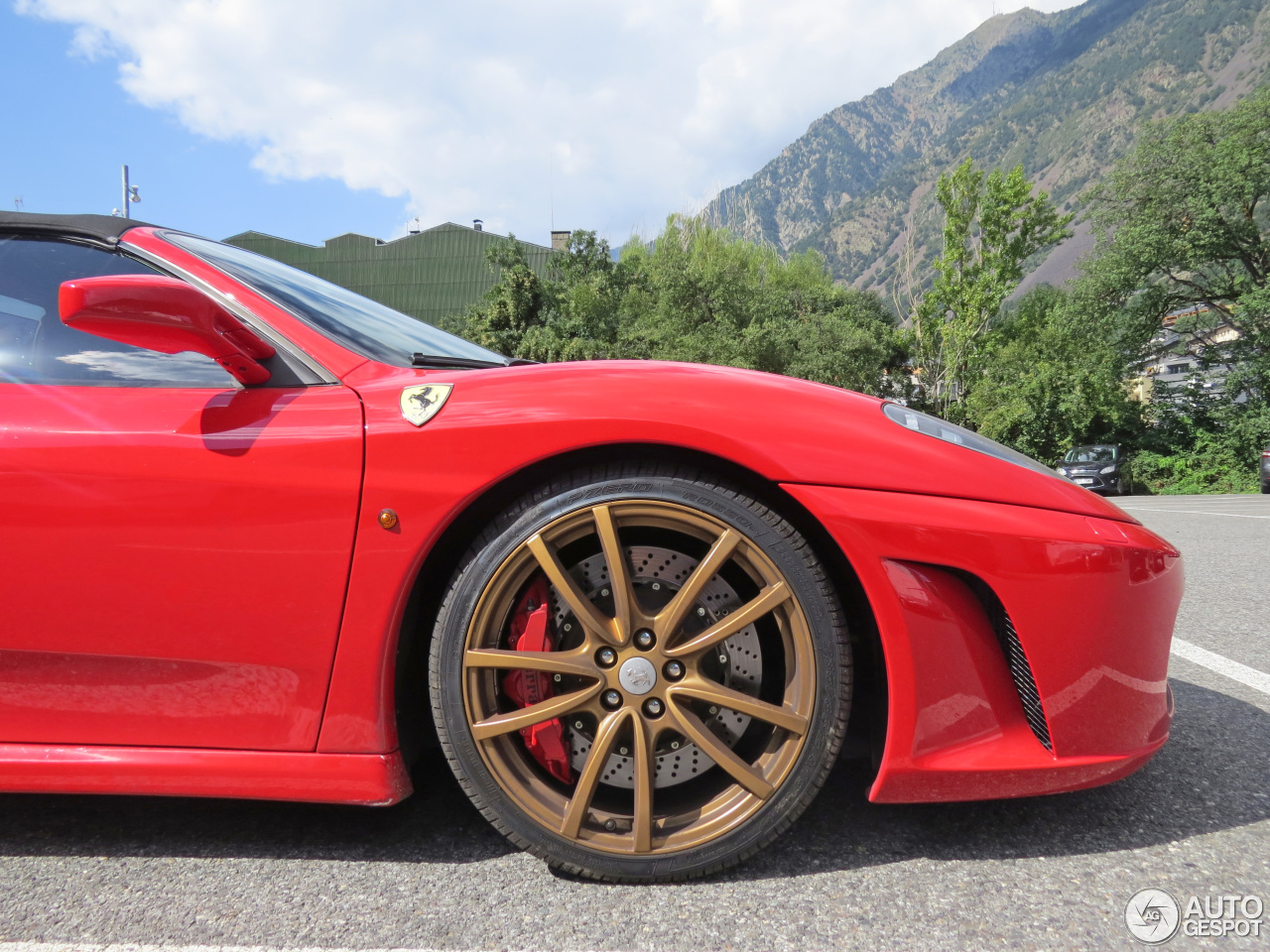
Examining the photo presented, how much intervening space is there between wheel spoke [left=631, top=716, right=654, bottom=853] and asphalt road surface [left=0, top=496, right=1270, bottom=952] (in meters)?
0.10

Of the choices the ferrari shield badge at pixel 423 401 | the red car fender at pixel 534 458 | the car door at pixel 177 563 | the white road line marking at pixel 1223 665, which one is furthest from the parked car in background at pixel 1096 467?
the car door at pixel 177 563

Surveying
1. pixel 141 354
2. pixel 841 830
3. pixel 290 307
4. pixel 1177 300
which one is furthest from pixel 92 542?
pixel 1177 300

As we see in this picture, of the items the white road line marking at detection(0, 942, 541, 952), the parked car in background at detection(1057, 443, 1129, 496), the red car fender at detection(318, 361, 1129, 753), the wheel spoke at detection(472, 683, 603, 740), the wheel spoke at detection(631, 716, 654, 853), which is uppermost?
the red car fender at detection(318, 361, 1129, 753)

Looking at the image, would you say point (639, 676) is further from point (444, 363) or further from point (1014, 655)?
point (444, 363)

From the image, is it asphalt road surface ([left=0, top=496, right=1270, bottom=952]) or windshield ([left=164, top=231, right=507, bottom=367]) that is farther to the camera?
windshield ([left=164, top=231, right=507, bottom=367])

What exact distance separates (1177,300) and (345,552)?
1179 inches

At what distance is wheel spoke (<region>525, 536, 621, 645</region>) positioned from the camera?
1370 mm

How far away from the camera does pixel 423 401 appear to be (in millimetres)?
1429

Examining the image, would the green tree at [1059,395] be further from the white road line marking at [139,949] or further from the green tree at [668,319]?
the white road line marking at [139,949]

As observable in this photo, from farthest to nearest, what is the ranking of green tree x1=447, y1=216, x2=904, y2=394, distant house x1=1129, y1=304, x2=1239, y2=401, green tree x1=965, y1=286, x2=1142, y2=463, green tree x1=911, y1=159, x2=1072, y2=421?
green tree x1=911, y1=159, x2=1072, y2=421, green tree x1=447, y1=216, x2=904, y2=394, green tree x1=965, y1=286, x2=1142, y2=463, distant house x1=1129, y1=304, x2=1239, y2=401

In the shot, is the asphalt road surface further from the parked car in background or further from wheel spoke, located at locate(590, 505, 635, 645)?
the parked car in background

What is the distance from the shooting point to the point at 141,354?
1.53 meters

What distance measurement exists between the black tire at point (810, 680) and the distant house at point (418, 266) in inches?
1818

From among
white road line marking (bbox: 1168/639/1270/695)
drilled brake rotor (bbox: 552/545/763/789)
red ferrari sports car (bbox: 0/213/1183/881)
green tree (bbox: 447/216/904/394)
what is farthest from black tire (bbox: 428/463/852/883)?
green tree (bbox: 447/216/904/394)
